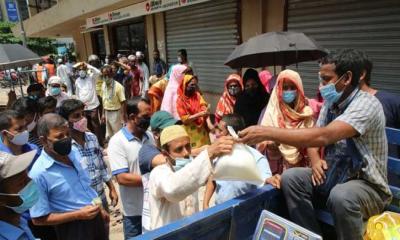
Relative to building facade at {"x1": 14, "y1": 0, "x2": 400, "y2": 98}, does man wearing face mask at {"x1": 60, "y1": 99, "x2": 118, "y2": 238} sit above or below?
below

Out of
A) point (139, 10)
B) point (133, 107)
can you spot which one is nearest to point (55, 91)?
point (133, 107)

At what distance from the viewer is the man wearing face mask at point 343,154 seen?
1.71 metres

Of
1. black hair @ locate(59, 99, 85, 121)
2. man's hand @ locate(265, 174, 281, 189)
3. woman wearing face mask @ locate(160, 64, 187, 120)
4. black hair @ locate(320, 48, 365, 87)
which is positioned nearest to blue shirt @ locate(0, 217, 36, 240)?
man's hand @ locate(265, 174, 281, 189)

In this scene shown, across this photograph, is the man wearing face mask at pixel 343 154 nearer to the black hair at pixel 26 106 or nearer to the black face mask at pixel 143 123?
the black face mask at pixel 143 123

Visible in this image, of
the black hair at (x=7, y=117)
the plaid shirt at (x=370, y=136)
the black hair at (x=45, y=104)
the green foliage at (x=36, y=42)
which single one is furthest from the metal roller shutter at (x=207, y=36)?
the green foliage at (x=36, y=42)

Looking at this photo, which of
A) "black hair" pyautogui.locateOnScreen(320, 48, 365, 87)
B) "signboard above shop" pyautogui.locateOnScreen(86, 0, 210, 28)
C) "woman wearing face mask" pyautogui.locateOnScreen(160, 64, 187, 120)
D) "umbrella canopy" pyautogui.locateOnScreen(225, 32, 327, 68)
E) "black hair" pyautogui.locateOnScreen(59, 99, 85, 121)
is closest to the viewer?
"black hair" pyautogui.locateOnScreen(320, 48, 365, 87)

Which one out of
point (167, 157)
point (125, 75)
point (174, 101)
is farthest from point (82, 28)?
point (167, 157)

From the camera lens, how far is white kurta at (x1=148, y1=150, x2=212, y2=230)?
4.91 ft

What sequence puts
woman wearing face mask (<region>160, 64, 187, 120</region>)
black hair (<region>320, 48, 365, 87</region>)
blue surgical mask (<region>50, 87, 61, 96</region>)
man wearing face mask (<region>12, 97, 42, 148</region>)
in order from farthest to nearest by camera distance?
blue surgical mask (<region>50, 87, 61, 96</region>) < woman wearing face mask (<region>160, 64, 187, 120</region>) < man wearing face mask (<region>12, 97, 42, 148</region>) < black hair (<region>320, 48, 365, 87</region>)

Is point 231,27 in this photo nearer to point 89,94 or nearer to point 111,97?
point 111,97

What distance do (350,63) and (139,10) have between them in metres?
8.93

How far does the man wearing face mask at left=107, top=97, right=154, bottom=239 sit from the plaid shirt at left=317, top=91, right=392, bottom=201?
55.7 inches

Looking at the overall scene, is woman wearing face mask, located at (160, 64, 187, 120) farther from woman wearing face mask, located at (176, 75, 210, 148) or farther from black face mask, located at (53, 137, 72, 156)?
black face mask, located at (53, 137, 72, 156)

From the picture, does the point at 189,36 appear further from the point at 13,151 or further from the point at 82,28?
the point at 82,28
